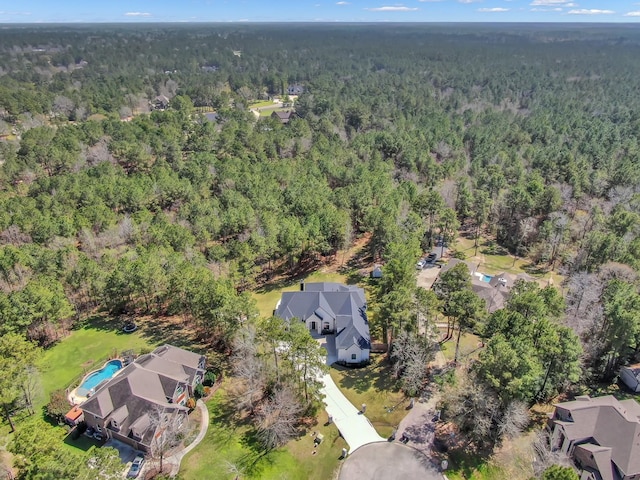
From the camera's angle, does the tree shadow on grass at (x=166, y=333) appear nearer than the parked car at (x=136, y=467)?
No

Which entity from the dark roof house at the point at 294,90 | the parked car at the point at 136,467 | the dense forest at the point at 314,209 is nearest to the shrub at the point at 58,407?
the parked car at the point at 136,467

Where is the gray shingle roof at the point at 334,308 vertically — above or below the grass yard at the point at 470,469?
above

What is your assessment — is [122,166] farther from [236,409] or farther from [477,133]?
[477,133]

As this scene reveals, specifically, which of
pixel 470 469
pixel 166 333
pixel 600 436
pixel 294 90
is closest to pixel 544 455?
pixel 600 436

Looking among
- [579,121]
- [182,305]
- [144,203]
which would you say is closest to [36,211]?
[144,203]

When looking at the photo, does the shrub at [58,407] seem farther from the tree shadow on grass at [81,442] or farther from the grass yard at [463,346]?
the grass yard at [463,346]

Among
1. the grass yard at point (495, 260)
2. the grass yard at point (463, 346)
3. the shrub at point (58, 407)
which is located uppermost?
the shrub at point (58, 407)
